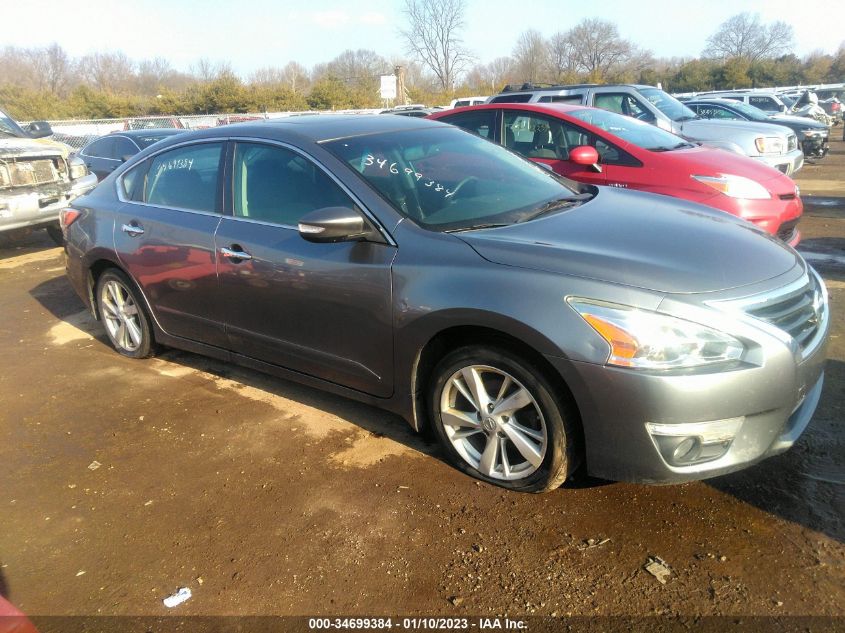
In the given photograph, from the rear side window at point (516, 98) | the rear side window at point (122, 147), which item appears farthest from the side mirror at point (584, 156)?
the rear side window at point (122, 147)

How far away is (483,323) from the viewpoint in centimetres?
281

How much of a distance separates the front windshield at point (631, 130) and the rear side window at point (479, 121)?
0.84 m

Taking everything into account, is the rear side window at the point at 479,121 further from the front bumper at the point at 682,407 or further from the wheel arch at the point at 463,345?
the front bumper at the point at 682,407

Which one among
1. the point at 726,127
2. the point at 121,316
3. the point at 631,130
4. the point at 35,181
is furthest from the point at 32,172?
the point at 726,127

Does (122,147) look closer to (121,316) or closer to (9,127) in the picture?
(9,127)

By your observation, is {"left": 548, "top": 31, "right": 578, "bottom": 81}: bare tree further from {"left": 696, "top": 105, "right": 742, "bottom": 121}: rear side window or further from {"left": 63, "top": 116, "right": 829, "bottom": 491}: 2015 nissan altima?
{"left": 63, "top": 116, "right": 829, "bottom": 491}: 2015 nissan altima

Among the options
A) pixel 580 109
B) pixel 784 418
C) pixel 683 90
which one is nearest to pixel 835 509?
pixel 784 418

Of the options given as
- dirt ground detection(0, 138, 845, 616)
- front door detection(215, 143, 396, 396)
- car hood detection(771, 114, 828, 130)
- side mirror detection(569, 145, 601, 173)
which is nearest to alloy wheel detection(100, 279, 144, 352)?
dirt ground detection(0, 138, 845, 616)

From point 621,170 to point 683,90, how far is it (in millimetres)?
40844

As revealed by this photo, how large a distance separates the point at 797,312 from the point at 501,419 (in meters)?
1.31

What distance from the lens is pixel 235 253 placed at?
12.3 feet

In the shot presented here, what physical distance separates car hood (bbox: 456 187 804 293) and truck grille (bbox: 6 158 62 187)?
7.69 meters

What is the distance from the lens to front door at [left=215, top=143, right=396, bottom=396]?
3.23 metres

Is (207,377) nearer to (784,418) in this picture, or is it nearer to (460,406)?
(460,406)
